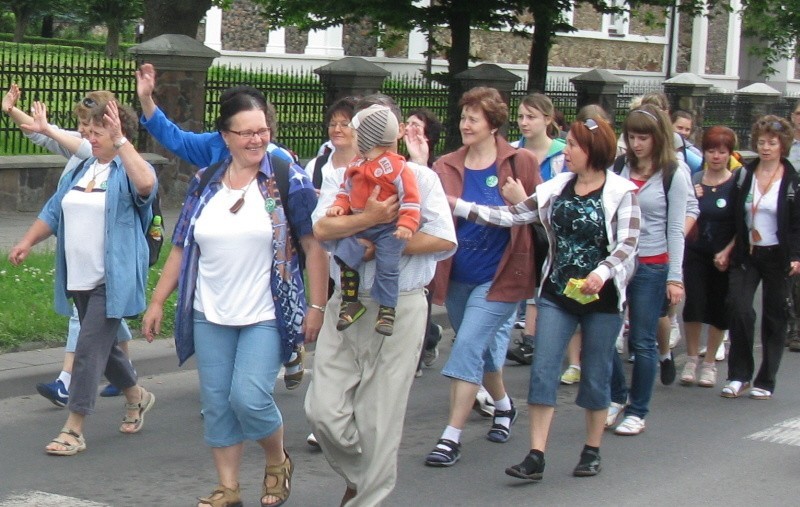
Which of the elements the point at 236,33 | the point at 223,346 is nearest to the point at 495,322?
the point at 223,346

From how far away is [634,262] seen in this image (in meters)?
6.29

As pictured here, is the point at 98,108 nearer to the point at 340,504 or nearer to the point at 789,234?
the point at 340,504

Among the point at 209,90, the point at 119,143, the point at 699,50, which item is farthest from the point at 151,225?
the point at 699,50

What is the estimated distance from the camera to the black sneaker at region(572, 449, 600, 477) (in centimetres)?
643

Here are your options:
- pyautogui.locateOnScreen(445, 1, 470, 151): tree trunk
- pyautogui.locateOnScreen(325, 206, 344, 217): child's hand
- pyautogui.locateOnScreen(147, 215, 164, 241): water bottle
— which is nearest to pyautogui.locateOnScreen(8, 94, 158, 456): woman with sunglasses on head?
pyautogui.locateOnScreen(147, 215, 164, 241): water bottle

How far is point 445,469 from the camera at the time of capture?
21.4 feet

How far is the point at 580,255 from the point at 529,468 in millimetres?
1012

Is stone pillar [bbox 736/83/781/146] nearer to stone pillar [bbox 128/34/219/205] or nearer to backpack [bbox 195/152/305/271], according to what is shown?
stone pillar [bbox 128/34/219/205]

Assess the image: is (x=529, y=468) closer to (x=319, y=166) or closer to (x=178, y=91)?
(x=319, y=166)

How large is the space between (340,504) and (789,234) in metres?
3.98

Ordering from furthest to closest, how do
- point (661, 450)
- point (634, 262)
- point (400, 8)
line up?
point (400, 8), point (661, 450), point (634, 262)

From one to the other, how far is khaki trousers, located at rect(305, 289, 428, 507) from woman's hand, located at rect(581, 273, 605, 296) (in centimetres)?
91

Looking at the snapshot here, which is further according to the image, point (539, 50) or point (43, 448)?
point (539, 50)

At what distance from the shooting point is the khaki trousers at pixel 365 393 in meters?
5.21
